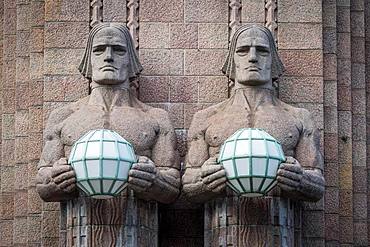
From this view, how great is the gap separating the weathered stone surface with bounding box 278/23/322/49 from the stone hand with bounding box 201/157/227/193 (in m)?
2.30

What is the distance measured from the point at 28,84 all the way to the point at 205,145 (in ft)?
8.28

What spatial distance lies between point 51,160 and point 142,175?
1274 mm

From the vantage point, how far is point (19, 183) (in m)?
21.6

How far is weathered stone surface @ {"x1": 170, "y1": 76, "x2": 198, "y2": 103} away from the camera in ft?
70.5

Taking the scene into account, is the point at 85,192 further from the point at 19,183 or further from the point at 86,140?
the point at 19,183

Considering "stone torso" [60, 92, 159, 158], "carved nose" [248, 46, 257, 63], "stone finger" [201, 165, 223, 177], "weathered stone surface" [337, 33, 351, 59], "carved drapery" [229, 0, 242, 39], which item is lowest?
"stone finger" [201, 165, 223, 177]

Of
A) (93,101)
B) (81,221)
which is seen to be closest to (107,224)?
(81,221)

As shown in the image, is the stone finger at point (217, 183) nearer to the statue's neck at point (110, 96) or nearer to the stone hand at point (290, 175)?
the stone hand at point (290, 175)

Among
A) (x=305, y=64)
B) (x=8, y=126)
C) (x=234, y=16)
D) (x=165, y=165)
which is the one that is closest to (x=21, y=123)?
(x=8, y=126)

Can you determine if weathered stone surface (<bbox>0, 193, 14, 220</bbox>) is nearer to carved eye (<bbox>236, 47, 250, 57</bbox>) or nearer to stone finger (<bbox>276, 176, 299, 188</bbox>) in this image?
carved eye (<bbox>236, 47, 250, 57</bbox>)

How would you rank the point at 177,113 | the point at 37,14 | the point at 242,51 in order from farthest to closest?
the point at 37,14 < the point at 177,113 < the point at 242,51

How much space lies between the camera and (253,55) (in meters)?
20.6

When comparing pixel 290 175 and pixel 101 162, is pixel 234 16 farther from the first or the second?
pixel 101 162

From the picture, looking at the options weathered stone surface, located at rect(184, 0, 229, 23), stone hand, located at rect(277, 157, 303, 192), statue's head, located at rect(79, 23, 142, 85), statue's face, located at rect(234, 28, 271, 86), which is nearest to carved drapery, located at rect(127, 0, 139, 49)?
weathered stone surface, located at rect(184, 0, 229, 23)
